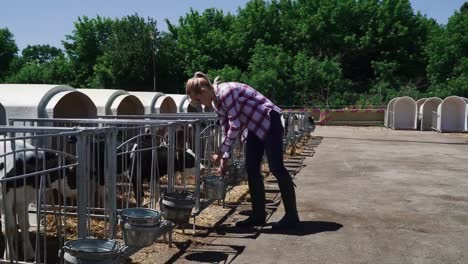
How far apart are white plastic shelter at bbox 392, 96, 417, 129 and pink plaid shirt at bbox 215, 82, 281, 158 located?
93.3 feet

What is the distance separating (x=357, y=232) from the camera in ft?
21.9

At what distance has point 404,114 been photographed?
33812mm

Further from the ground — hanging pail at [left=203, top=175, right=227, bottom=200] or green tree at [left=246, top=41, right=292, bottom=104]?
green tree at [left=246, top=41, right=292, bottom=104]

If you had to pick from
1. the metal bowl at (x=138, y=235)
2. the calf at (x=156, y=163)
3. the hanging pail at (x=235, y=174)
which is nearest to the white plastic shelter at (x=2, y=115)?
the calf at (x=156, y=163)

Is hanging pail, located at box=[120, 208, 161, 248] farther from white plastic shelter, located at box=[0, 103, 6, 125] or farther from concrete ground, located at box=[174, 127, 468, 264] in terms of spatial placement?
white plastic shelter, located at box=[0, 103, 6, 125]

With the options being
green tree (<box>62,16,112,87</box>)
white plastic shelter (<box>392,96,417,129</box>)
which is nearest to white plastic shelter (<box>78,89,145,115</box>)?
white plastic shelter (<box>392,96,417,129</box>)

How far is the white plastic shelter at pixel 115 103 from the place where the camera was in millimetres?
12391

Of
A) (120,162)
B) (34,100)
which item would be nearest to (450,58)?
(34,100)

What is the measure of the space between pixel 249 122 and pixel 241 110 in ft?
0.58

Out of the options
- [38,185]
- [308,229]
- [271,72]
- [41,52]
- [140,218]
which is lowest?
[308,229]

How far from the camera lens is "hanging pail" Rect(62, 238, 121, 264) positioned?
12.9 feet

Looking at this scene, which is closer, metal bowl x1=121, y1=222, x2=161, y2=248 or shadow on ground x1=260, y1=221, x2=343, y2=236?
metal bowl x1=121, y1=222, x2=161, y2=248

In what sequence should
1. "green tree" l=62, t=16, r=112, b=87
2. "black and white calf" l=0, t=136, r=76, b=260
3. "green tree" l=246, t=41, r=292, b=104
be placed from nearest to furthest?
"black and white calf" l=0, t=136, r=76, b=260 < "green tree" l=246, t=41, r=292, b=104 < "green tree" l=62, t=16, r=112, b=87

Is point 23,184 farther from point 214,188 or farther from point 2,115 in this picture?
point 2,115
